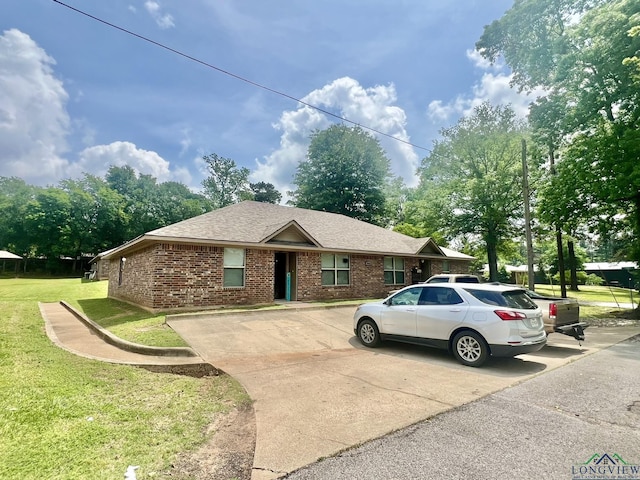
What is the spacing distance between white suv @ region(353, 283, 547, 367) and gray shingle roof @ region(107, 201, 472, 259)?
24.2 feet

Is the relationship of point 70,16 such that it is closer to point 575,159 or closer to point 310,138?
point 575,159

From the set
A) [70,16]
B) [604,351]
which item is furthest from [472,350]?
[70,16]

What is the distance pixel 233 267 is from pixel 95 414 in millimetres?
9439

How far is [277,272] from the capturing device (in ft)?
56.7

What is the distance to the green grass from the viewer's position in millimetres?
2965

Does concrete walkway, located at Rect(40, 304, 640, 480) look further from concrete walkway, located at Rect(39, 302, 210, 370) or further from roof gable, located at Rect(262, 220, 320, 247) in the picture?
roof gable, located at Rect(262, 220, 320, 247)

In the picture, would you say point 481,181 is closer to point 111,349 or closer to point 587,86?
point 587,86

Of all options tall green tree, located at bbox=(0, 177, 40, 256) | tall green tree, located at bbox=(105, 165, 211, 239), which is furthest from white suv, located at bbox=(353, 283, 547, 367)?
tall green tree, located at bbox=(0, 177, 40, 256)

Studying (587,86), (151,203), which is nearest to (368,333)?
(587,86)

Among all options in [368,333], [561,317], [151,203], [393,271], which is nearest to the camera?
[561,317]

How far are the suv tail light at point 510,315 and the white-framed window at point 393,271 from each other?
12888 millimetres

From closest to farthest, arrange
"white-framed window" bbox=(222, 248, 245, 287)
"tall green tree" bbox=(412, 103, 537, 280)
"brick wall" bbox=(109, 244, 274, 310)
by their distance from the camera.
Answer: "brick wall" bbox=(109, 244, 274, 310) < "white-framed window" bbox=(222, 248, 245, 287) < "tall green tree" bbox=(412, 103, 537, 280)

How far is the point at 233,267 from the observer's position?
1337 cm

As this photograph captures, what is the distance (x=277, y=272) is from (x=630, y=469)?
49.7 ft
